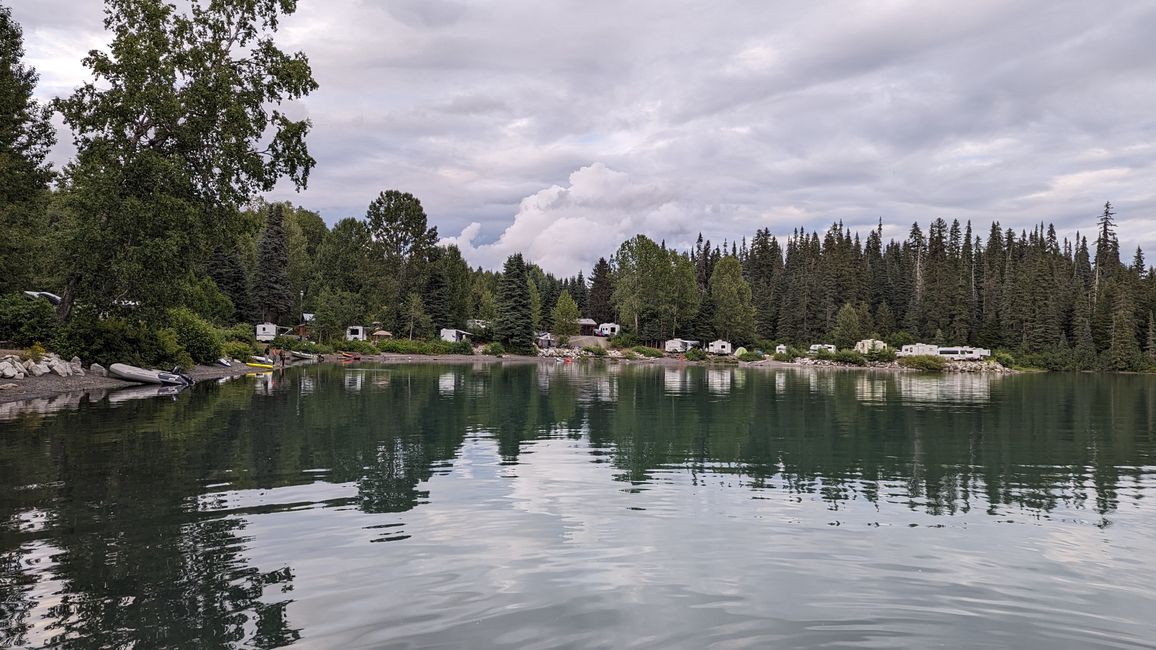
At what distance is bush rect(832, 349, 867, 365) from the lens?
324 ft

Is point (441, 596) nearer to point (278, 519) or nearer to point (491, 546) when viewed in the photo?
point (491, 546)

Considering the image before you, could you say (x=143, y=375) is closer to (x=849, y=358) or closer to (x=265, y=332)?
(x=265, y=332)

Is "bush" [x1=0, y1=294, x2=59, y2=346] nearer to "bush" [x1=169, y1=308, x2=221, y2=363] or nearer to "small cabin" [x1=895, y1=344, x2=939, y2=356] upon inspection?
"bush" [x1=169, y1=308, x2=221, y2=363]

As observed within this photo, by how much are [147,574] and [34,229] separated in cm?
5022

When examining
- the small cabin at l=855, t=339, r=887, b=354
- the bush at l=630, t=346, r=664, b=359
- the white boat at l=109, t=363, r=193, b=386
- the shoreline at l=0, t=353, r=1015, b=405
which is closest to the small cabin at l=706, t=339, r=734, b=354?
the bush at l=630, t=346, r=664, b=359

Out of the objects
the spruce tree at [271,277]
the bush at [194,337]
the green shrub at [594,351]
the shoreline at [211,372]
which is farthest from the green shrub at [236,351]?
the green shrub at [594,351]

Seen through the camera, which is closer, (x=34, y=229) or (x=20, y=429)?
(x=20, y=429)

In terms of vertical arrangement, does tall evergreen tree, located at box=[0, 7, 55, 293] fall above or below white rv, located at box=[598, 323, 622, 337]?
above

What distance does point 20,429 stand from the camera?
17781 mm

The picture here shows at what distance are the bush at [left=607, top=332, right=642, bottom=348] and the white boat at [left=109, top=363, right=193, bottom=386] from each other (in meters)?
84.6

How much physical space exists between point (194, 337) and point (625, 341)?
7771cm

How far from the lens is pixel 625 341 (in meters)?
115

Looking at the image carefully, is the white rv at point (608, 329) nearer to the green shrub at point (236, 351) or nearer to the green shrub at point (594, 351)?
the green shrub at point (594, 351)

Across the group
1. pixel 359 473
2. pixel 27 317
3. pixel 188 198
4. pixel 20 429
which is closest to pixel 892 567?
pixel 359 473
